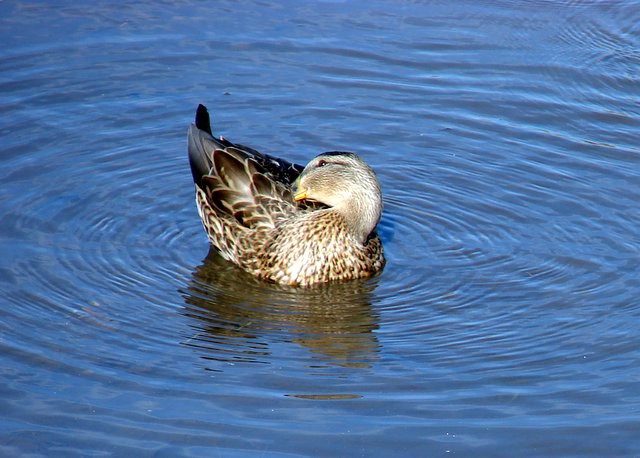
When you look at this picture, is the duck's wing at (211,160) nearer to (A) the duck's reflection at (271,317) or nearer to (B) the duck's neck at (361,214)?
(B) the duck's neck at (361,214)

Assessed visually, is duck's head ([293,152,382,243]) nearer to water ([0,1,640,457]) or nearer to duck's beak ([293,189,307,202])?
duck's beak ([293,189,307,202])

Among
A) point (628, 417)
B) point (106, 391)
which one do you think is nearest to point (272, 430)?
point (106, 391)

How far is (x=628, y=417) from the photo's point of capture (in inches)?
262

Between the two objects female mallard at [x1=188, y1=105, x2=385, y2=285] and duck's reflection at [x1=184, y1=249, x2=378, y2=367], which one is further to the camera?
female mallard at [x1=188, y1=105, x2=385, y2=285]

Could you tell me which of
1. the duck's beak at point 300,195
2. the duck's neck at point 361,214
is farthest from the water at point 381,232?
the duck's beak at point 300,195

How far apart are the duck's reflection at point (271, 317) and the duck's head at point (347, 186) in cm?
49

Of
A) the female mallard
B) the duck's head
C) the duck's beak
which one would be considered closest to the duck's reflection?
the female mallard

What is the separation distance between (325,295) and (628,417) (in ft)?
8.90

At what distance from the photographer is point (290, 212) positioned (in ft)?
30.1

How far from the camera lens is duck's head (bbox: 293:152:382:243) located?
877 cm

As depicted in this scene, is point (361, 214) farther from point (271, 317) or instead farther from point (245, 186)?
point (271, 317)

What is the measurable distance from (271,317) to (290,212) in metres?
1.30

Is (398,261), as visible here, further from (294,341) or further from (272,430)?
(272,430)

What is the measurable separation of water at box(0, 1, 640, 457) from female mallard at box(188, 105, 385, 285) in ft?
0.65
